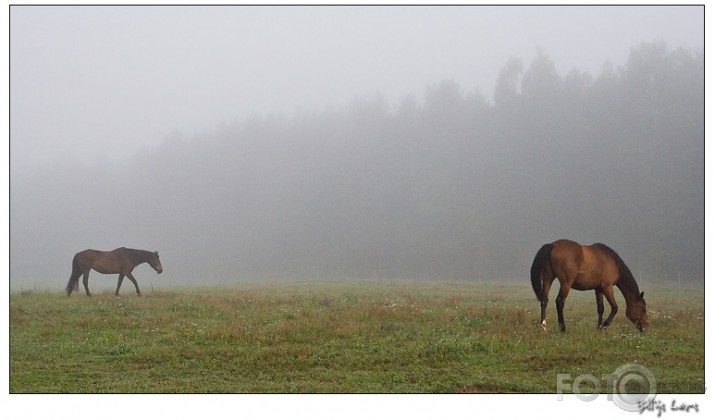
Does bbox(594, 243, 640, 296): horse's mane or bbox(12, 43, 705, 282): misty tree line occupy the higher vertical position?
bbox(12, 43, 705, 282): misty tree line

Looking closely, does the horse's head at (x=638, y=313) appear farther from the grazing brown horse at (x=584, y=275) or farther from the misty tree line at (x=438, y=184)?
the misty tree line at (x=438, y=184)

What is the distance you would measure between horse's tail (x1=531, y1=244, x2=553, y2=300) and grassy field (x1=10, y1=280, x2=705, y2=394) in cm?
99

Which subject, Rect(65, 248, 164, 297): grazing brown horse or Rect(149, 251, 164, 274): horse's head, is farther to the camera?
Rect(149, 251, 164, 274): horse's head

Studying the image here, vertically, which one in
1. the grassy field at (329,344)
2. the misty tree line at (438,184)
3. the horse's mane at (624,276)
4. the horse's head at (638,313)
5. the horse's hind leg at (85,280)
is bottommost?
the grassy field at (329,344)

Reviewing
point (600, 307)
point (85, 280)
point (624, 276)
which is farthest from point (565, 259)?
point (85, 280)

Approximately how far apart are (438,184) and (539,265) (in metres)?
8.12

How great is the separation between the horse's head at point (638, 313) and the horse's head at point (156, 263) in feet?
46.3

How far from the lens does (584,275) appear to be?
14.8 m

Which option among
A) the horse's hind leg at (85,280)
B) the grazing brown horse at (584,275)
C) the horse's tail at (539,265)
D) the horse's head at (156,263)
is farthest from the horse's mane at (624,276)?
the horse's hind leg at (85,280)

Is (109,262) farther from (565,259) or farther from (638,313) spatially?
(638,313)

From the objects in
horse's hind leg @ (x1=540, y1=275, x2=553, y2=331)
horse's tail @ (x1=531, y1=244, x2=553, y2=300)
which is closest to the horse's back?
horse's tail @ (x1=531, y1=244, x2=553, y2=300)

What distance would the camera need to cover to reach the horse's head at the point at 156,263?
19141 mm

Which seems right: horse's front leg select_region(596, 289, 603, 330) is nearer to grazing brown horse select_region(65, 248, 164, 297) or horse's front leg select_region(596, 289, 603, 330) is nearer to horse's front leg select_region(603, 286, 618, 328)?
horse's front leg select_region(603, 286, 618, 328)

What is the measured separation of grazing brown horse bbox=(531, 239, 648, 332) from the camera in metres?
14.6
